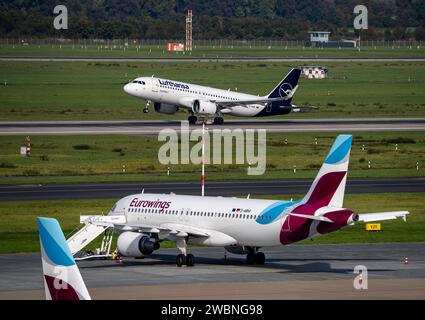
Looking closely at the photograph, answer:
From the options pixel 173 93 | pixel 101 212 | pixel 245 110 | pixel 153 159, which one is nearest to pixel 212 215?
pixel 101 212

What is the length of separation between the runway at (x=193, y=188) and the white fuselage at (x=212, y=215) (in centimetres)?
2183

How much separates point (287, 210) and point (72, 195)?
33733 mm

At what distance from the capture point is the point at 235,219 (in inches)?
2378

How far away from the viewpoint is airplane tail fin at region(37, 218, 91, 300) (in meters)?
29.4

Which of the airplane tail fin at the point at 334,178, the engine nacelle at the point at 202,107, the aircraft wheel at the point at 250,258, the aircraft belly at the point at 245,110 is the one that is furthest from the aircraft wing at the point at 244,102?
the airplane tail fin at the point at 334,178

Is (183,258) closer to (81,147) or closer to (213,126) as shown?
(81,147)

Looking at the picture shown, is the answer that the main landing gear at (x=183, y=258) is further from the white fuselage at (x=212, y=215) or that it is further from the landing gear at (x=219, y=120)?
the landing gear at (x=219, y=120)

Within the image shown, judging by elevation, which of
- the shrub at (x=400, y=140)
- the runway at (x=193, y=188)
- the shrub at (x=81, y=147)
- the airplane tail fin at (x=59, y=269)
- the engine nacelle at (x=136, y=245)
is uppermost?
the airplane tail fin at (x=59, y=269)

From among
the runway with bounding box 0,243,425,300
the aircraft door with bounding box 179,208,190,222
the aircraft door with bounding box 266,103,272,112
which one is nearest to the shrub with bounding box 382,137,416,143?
the aircraft door with bounding box 266,103,272,112

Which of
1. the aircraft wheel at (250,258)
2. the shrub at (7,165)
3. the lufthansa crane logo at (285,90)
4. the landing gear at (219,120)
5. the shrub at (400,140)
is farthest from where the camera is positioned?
the landing gear at (219,120)

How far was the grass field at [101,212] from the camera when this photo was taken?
233 feet

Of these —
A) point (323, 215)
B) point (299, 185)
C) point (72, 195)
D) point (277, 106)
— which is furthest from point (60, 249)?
point (277, 106)

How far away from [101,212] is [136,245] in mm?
17512

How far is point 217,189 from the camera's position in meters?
92.9
